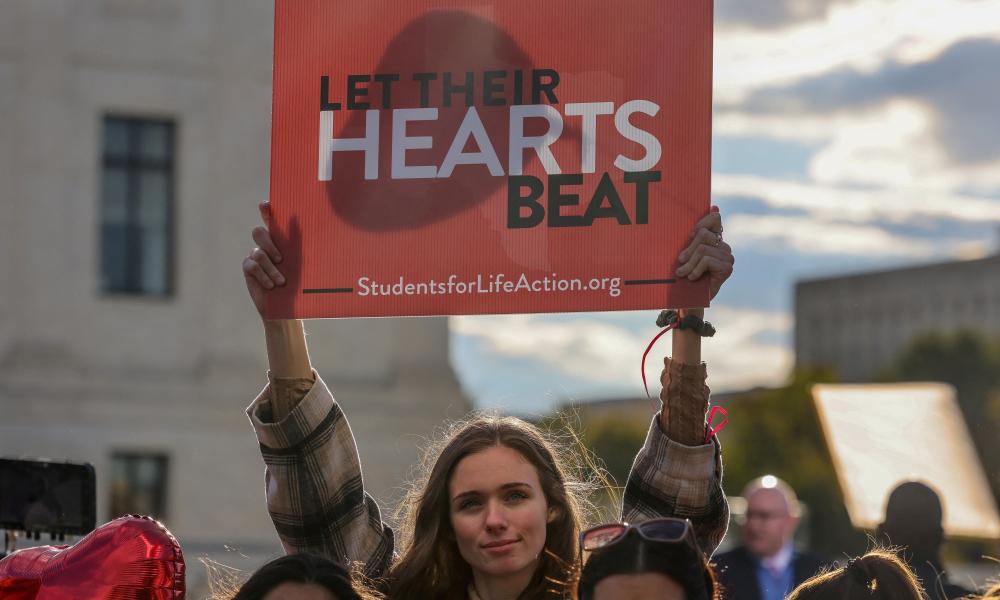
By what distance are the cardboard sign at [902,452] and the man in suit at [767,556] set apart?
717mm

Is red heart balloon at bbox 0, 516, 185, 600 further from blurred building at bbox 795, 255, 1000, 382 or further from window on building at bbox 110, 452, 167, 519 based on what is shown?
blurred building at bbox 795, 255, 1000, 382

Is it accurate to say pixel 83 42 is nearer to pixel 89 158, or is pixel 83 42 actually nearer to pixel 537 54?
pixel 89 158

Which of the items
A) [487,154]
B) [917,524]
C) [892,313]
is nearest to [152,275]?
[917,524]

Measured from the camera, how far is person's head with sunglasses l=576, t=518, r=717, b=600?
2961 mm

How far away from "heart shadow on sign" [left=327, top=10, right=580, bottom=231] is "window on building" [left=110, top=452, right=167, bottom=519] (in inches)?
666

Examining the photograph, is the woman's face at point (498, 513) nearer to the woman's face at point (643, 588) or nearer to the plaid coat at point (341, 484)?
the plaid coat at point (341, 484)

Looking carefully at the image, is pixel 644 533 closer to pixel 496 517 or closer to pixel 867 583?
pixel 867 583

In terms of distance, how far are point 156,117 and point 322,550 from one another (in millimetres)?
17810

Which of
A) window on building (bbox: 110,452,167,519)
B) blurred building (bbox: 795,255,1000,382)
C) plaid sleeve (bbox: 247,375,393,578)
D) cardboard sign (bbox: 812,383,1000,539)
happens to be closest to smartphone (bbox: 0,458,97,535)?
plaid sleeve (bbox: 247,375,393,578)

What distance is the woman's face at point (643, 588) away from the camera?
9.69 ft

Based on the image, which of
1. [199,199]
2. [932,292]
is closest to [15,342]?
[199,199]

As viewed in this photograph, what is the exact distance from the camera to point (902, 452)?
8.58 meters

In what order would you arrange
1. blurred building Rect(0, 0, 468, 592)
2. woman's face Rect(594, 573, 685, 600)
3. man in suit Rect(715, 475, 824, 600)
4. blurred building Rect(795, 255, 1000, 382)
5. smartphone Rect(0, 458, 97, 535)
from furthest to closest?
blurred building Rect(795, 255, 1000, 382)
blurred building Rect(0, 0, 468, 592)
man in suit Rect(715, 475, 824, 600)
smartphone Rect(0, 458, 97, 535)
woman's face Rect(594, 573, 685, 600)

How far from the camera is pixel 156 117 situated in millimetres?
21078
